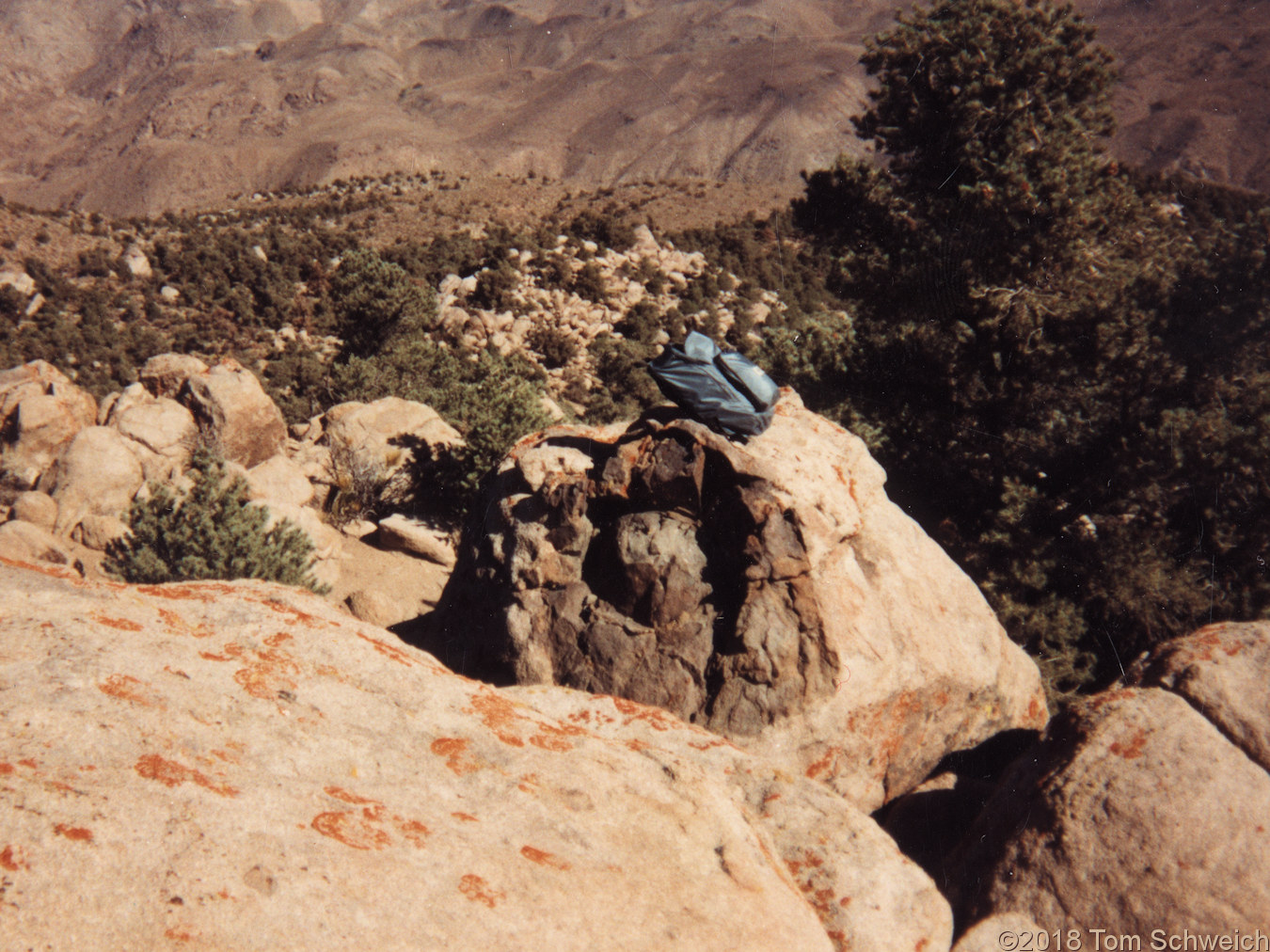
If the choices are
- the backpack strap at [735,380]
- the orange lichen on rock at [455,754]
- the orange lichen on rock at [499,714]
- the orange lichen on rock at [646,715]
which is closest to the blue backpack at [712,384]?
the backpack strap at [735,380]

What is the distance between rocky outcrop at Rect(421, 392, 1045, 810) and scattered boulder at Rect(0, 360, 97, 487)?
7.56 m

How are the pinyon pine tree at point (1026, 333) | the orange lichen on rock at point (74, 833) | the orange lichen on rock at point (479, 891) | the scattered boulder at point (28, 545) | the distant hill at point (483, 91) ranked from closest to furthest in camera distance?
the orange lichen on rock at point (74, 833) → the orange lichen on rock at point (479, 891) → the scattered boulder at point (28, 545) → the pinyon pine tree at point (1026, 333) → the distant hill at point (483, 91)

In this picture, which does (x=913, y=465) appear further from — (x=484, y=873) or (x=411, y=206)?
(x=411, y=206)

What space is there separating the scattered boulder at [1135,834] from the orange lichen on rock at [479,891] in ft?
10.3

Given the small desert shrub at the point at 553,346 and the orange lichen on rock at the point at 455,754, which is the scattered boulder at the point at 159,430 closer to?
the orange lichen on rock at the point at 455,754

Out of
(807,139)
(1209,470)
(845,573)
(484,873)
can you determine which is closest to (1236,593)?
(1209,470)

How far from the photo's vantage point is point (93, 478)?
9242 mm

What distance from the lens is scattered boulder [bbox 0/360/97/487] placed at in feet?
31.5

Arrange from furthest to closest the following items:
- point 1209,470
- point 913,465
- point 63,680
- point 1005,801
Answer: point 913,465 < point 1209,470 < point 1005,801 < point 63,680

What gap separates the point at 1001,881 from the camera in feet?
13.3

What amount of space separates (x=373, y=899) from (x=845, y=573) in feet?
14.1

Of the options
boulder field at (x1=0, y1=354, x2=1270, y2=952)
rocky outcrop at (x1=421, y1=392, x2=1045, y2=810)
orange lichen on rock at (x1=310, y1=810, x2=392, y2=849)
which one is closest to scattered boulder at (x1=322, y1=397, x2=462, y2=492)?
boulder field at (x1=0, y1=354, x2=1270, y2=952)

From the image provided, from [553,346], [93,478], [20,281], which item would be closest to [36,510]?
[93,478]

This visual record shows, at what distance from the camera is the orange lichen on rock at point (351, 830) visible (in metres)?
2.45
